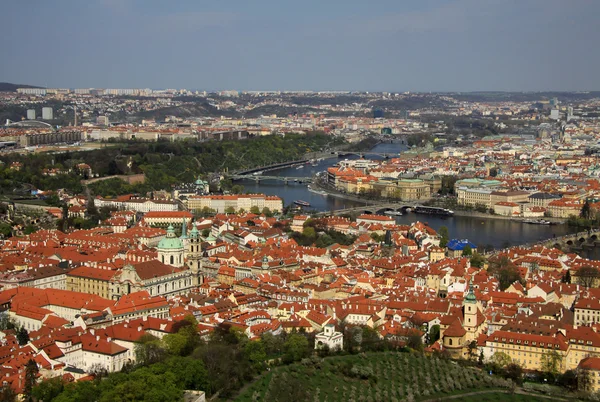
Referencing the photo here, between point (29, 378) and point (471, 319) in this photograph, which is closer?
point (29, 378)

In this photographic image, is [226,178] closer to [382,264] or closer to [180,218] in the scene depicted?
[180,218]

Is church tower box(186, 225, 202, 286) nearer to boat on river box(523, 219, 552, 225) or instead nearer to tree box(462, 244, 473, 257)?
tree box(462, 244, 473, 257)

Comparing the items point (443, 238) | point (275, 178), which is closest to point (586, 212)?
point (443, 238)

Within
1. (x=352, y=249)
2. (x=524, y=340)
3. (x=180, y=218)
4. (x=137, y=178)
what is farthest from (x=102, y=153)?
(x=524, y=340)

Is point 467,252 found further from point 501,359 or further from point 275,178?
→ point 275,178

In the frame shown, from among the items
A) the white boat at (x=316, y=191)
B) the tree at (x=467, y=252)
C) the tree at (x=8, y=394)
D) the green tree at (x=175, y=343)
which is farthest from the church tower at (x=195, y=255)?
the white boat at (x=316, y=191)
